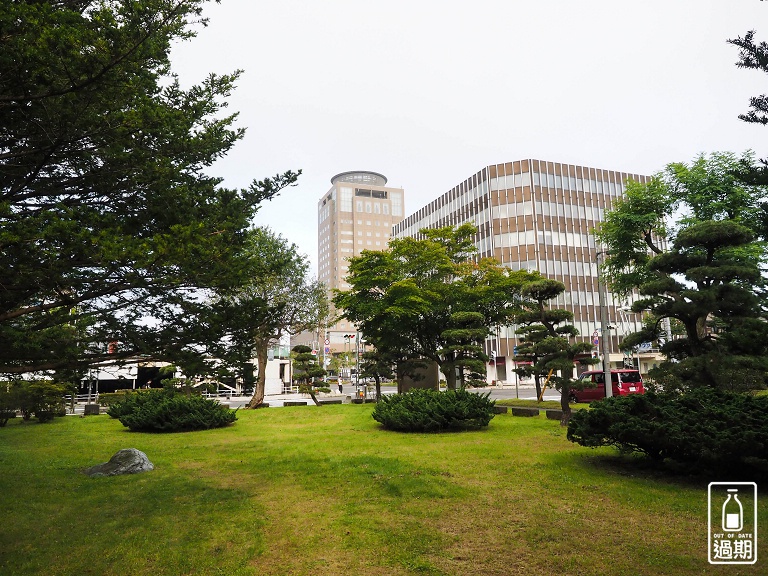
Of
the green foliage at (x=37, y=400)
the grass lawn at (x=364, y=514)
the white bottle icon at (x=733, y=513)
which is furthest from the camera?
the green foliage at (x=37, y=400)

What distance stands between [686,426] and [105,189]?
10425 mm

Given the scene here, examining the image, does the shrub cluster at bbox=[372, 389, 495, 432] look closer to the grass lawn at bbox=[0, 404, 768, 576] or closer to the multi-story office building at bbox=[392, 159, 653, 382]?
the grass lawn at bbox=[0, 404, 768, 576]

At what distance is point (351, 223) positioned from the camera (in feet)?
459

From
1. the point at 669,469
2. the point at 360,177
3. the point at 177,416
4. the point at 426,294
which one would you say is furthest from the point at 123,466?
the point at 360,177

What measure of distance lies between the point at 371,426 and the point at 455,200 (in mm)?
60988

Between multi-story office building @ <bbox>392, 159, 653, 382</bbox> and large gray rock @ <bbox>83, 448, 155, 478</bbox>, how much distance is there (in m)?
54.7

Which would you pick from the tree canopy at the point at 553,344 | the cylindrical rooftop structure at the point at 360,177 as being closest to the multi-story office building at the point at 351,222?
the cylindrical rooftop structure at the point at 360,177

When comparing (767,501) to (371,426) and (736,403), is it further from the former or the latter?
(371,426)

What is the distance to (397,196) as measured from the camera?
150 metres

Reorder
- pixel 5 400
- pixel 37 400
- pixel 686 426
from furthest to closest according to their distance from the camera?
pixel 37 400
pixel 5 400
pixel 686 426

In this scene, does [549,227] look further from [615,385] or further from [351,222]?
[351,222]

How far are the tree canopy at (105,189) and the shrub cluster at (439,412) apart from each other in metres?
10.0

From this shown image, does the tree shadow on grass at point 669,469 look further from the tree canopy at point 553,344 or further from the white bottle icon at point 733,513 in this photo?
the tree canopy at point 553,344

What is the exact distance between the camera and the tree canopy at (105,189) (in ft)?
17.9
